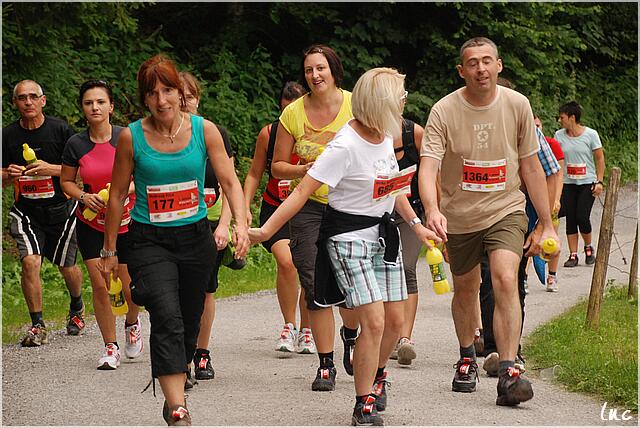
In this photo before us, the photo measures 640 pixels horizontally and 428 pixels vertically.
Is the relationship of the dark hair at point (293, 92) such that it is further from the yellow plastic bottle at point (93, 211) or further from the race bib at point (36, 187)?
the race bib at point (36, 187)

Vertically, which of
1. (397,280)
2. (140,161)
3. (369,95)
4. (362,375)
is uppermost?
(369,95)

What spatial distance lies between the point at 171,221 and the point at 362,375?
1.34m

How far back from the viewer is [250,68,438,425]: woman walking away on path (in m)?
6.46

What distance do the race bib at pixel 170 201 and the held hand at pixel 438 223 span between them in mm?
1459

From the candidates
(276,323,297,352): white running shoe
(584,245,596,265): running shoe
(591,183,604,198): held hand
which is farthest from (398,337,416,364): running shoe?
(591,183,604,198): held hand

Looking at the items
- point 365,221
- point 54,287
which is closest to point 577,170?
point 54,287

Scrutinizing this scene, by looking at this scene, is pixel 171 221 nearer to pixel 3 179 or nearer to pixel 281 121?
pixel 281 121

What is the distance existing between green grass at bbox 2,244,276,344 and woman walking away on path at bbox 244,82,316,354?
97.2 inches

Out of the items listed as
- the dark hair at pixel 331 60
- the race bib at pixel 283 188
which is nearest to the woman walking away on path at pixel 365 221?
the dark hair at pixel 331 60

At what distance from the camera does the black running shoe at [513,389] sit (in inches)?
273

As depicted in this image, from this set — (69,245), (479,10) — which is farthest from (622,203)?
(69,245)

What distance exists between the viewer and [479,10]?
23141mm

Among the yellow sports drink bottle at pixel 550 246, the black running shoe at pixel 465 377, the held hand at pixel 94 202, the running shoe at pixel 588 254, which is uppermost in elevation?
the yellow sports drink bottle at pixel 550 246

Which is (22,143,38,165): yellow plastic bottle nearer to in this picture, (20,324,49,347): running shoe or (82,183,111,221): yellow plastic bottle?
(82,183,111,221): yellow plastic bottle
